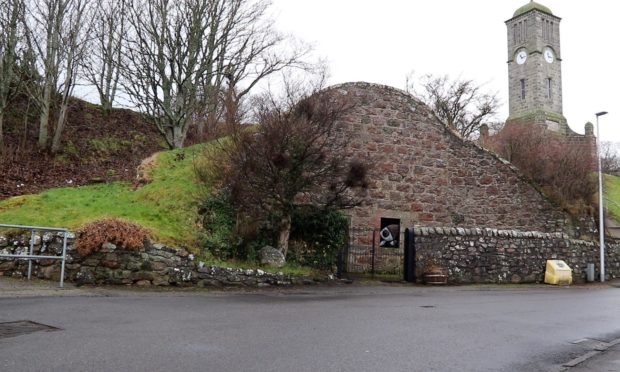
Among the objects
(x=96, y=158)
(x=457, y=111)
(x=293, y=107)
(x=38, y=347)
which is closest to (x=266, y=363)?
(x=38, y=347)

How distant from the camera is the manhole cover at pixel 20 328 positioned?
6.74 meters

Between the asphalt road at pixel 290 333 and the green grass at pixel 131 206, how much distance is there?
102 inches

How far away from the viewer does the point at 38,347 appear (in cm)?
606

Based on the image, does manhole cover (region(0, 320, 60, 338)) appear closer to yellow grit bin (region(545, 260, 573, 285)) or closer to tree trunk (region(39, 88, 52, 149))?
yellow grit bin (region(545, 260, 573, 285))

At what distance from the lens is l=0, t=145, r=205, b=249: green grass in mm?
13211

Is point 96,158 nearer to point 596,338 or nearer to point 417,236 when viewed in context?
point 417,236

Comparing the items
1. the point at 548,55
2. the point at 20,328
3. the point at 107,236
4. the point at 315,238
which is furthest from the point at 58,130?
the point at 548,55

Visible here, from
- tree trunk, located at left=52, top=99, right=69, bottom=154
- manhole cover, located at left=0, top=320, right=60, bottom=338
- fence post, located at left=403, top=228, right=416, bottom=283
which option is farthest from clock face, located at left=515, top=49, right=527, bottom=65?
manhole cover, located at left=0, top=320, right=60, bottom=338

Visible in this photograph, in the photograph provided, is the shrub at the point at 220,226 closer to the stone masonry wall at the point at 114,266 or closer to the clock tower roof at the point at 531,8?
the stone masonry wall at the point at 114,266

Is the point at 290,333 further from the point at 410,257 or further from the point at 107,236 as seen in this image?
the point at 410,257

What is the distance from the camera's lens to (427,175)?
69.9 feet

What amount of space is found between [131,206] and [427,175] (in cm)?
1167

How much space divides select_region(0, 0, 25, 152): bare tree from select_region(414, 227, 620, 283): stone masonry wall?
1731 centimetres

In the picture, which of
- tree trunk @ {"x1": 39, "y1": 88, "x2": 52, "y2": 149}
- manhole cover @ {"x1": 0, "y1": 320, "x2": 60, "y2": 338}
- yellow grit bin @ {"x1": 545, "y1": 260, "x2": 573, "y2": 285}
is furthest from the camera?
tree trunk @ {"x1": 39, "y1": 88, "x2": 52, "y2": 149}
